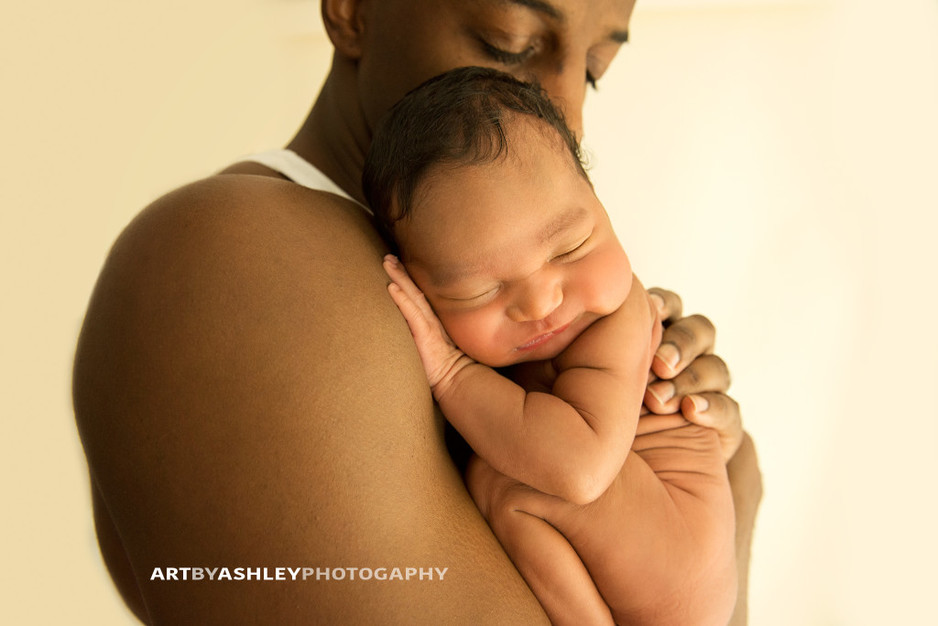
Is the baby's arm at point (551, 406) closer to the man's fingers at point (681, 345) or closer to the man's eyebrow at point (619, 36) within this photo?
the man's fingers at point (681, 345)

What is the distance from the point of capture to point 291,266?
2.39ft

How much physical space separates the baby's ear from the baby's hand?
1.44 feet

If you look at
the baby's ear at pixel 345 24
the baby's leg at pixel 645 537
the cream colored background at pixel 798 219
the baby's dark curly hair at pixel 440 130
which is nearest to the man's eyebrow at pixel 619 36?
the baby's dark curly hair at pixel 440 130

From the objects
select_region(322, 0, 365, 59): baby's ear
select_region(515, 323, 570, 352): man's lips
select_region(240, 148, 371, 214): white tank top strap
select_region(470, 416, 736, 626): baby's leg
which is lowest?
select_region(470, 416, 736, 626): baby's leg

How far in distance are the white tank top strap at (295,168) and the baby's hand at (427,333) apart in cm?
19

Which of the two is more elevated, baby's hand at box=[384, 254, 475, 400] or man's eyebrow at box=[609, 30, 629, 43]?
man's eyebrow at box=[609, 30, 629, 43]

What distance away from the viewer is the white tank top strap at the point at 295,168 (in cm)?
104

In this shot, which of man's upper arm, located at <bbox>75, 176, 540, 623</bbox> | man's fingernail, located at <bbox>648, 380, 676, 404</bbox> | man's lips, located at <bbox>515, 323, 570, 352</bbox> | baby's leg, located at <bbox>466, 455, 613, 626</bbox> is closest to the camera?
man's upper arm, located at <bbox>75, 176, 540, 623</bbox>

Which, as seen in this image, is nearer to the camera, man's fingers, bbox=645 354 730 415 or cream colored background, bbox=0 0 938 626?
man's fingers, bbox=645 354 730 415

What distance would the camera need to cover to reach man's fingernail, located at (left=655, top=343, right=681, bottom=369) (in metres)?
1.12

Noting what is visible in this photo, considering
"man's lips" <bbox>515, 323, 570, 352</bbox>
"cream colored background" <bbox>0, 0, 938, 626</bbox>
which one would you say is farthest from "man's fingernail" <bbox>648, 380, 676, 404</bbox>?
"cream colored background" <bbox>0, 0, 938, 626</bbox>

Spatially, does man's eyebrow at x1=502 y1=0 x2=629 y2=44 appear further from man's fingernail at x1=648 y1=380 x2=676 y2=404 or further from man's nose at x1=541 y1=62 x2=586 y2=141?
man's fingernail at x1=648 y1=380 x2=676 y2=404

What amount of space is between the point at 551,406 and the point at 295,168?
1.63 ft

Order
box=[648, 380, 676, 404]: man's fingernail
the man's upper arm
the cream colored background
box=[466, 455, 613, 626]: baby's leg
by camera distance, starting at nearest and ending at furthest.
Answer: the man's upper arm → box=[466, 455, 613, 626]: baby's leg → box=[648, 380, 676, 404]: man's fingernail → the cream colored background
